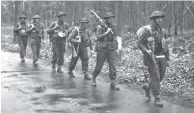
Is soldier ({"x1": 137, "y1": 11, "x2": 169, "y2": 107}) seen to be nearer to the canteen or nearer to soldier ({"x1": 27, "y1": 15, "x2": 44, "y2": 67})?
the canteen

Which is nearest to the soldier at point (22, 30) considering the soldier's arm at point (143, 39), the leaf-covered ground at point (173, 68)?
the leaf-covered ground at point (173, 68)

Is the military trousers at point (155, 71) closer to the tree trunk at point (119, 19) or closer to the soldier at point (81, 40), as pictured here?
the soldier at point (81, 40)

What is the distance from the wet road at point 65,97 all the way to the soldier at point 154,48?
0.57m

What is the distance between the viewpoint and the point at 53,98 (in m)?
8.32

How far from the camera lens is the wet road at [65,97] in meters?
7.32

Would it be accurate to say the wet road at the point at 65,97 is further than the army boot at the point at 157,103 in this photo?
No

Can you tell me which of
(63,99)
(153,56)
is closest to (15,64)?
(63,99)

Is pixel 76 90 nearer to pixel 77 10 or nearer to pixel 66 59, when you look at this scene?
pixel 66 59

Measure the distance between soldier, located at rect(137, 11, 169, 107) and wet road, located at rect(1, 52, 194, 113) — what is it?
1.88 feet

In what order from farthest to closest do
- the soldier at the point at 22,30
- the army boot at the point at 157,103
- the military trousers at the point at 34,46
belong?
the soldier at the point at 22,30 < the military trousers at the point at 34,46 < the army boot at the point at 157,103

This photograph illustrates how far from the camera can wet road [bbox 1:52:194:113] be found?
732 centimetres

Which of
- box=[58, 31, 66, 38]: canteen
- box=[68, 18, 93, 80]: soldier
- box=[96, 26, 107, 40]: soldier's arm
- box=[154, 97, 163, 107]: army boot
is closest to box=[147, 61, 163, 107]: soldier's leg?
box=[154, 97, 163, 107]: army boot

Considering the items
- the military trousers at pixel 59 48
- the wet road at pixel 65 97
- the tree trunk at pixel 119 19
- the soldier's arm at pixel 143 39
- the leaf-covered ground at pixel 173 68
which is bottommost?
the wet road at pixel 65 97

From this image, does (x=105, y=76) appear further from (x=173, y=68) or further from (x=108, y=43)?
(x=108, y=43)
